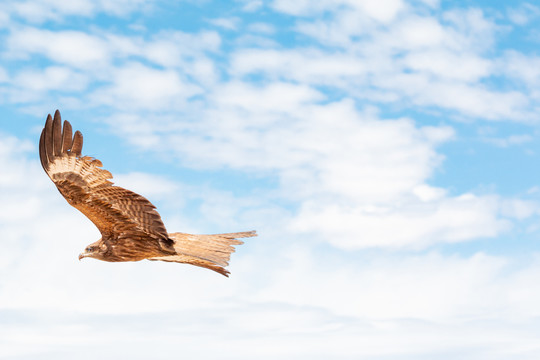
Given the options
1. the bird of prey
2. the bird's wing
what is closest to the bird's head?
the bird of prey

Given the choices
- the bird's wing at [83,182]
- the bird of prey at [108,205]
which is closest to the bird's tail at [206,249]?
the bird of prey at [108,205]

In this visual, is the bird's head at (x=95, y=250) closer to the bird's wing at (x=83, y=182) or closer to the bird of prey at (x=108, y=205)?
the bird of prey at (x=108, y=205)

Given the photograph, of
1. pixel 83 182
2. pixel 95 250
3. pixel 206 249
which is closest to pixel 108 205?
pixel 83 182

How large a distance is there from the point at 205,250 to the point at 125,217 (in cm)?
141

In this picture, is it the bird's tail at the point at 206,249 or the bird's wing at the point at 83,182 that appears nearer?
the bird's wing at the point at 83,182

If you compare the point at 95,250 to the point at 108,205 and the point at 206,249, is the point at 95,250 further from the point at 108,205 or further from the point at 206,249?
the point at 206,249

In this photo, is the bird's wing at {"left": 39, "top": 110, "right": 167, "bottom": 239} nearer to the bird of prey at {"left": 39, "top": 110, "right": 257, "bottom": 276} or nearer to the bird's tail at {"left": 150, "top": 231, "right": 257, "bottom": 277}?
the bird of prey at {"left": 39, "top": 110, "right": 257, "bottom": 276}

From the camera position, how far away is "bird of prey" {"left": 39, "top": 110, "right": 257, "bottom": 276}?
1132 cm

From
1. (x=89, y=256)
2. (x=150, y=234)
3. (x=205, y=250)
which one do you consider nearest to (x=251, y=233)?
(x=205, y=250)

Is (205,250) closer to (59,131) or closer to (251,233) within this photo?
(251,233)

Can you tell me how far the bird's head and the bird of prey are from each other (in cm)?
5

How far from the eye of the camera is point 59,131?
1130 cm

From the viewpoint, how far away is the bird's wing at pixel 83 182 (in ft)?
37.1

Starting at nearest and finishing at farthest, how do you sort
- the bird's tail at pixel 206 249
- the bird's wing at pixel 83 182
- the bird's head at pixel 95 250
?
the bird's wing at pixel 83 182
the bird's tail at pixel 206 249
the bird's head at pixel 95 250
